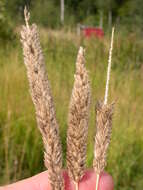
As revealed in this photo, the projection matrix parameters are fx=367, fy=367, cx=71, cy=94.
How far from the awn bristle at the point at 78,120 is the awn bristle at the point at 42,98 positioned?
3cm

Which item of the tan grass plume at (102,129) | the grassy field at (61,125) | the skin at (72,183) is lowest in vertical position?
the grassy field at (61,125)

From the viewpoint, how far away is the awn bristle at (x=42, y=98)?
720 millimetres

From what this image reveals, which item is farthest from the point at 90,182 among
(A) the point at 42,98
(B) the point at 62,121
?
(B) the point at 62,121

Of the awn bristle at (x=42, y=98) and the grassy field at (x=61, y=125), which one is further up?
the awn bristle at (x=42, y=98)

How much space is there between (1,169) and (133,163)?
104 cm

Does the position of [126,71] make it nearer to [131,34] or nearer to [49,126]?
[131,34]

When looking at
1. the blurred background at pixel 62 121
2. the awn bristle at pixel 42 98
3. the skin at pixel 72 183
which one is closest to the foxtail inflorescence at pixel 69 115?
the awn bristle at pixel 42 98

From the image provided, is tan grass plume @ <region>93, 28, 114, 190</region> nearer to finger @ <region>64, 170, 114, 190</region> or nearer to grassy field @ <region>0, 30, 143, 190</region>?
finger @ <region>64, 170, 114, 190</region>

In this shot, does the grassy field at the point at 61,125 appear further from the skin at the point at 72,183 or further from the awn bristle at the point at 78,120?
the awn bristle at the point at 78,120

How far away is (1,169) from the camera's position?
2.81 metres

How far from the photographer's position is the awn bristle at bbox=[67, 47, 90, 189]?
764 millimetres

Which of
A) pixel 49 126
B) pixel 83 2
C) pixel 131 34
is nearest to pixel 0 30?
pixel 131 34

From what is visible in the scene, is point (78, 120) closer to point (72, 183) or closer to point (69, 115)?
point (69, 115)

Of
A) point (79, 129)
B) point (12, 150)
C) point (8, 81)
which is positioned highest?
point (79, 129)
